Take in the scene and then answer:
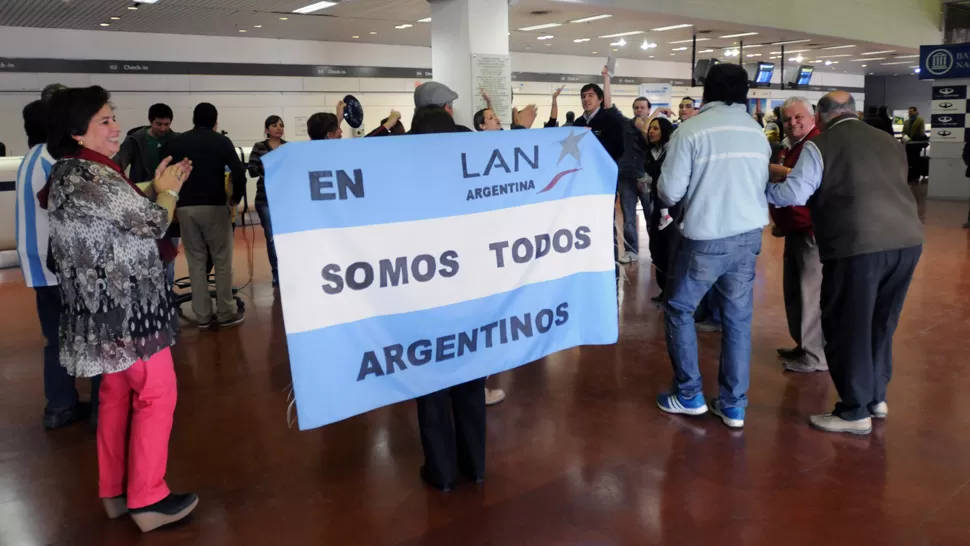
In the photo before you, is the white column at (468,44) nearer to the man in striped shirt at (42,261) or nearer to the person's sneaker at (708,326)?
the person's sneaker at (708,326)

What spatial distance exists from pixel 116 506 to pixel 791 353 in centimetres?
355

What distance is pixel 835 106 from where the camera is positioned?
3156mm

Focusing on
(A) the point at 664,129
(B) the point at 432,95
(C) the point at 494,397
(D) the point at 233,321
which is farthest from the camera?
(A) the point at 664,129

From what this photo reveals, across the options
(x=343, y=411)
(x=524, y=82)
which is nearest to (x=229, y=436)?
(x=343, y=411)

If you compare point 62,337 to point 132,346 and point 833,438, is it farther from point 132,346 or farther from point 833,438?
point 833,438

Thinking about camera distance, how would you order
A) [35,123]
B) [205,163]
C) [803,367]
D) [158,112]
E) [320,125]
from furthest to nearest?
[158,112] < [205,163] < [320,125] < [803,367] < [35,123]

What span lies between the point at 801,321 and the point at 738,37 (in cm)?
1043

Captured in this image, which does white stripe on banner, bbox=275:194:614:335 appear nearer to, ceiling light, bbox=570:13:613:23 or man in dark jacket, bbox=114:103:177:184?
man in dark jacket, bbox=114:103:177:184

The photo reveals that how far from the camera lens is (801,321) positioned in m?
3.99

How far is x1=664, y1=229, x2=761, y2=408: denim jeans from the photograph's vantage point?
10.1ft

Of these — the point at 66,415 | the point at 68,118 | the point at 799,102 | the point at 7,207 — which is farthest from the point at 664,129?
the point at 7,207

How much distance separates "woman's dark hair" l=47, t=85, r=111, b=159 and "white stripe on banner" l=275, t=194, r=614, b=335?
78cm

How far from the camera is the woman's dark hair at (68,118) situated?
2.25 m

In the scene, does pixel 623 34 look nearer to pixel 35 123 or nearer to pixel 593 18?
pixel 593 18
